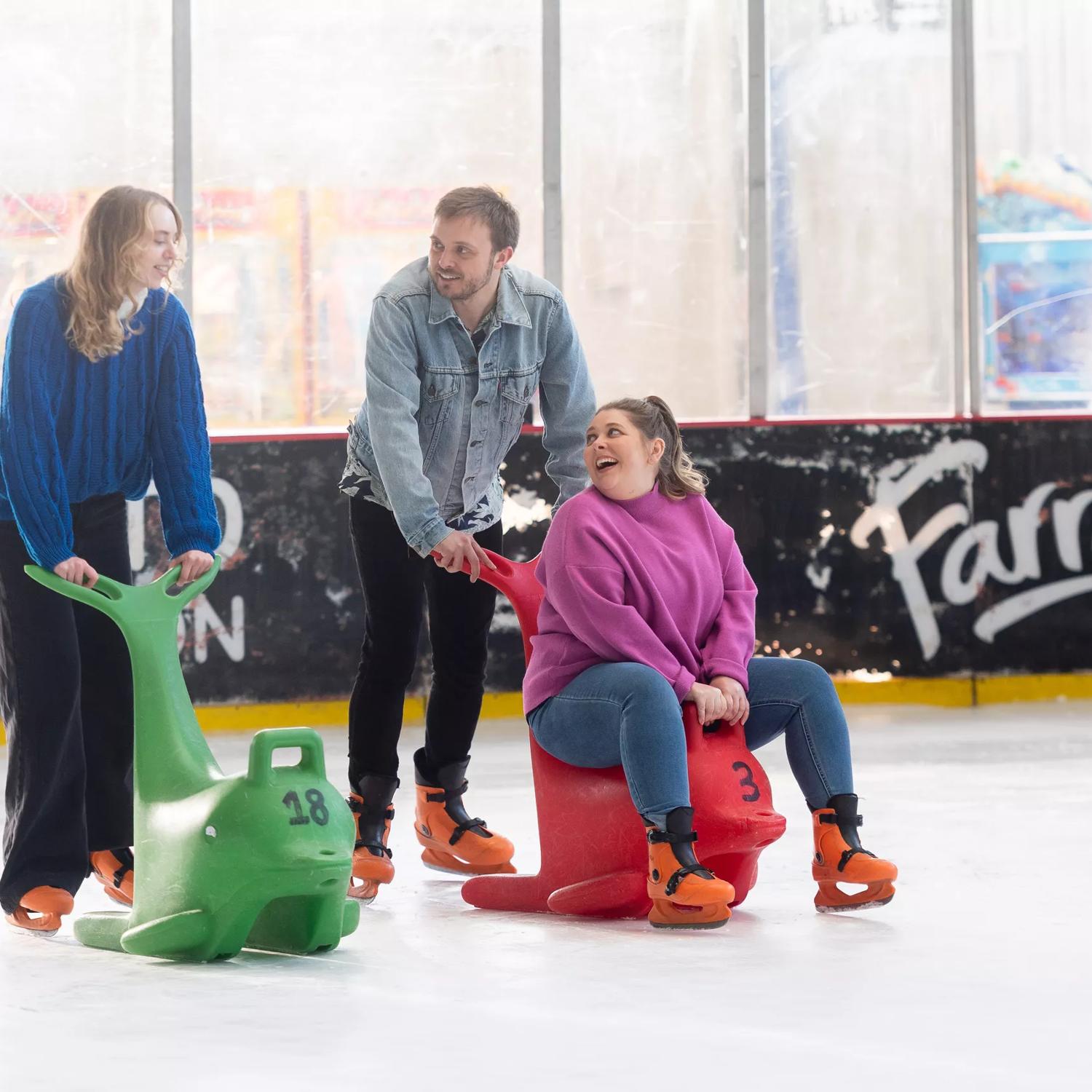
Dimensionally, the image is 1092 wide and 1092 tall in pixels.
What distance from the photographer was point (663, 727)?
251 cm

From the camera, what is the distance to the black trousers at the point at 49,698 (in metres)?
2.64

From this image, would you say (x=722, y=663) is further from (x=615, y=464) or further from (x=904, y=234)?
(x=904, y=234)

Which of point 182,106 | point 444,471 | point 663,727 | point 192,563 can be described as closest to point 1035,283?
point 182,106

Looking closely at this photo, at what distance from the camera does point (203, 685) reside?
512cm

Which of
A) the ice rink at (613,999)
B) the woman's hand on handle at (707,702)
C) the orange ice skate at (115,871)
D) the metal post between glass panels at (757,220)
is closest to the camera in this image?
the ice rink at (613,999)

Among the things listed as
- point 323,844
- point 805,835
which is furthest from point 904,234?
point 323,844

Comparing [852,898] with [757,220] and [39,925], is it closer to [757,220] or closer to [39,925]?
[39,925]

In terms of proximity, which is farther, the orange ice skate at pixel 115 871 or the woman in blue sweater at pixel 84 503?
the orange ice skate at pixel 115 871

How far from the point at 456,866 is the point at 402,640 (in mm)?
435

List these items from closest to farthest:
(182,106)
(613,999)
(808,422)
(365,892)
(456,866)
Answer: (613,999), (365,892), (456,866), (182,106), (808,422)

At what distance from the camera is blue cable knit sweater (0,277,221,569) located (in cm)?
256

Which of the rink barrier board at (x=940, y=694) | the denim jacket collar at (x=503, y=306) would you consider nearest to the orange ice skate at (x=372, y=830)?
the denim jacket collar at (x=503, y=306)

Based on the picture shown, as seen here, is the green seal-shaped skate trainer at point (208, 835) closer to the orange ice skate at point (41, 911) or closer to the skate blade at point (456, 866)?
the orange ice skate at point (41, 911)

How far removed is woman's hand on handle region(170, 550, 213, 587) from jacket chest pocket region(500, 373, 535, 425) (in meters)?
0.59
